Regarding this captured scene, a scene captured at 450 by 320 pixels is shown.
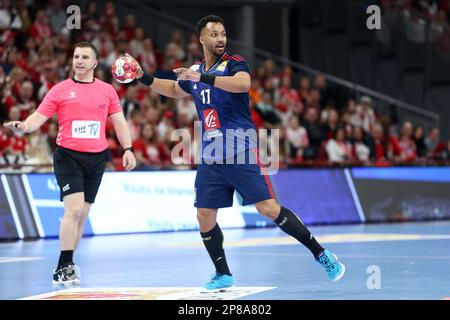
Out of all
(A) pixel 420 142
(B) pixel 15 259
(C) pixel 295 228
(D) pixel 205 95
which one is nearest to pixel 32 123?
(D) pixel 205 95

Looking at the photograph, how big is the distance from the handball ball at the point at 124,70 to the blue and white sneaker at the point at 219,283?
2.18 meters

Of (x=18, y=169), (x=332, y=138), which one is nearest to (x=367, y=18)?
(x=332, y=138)

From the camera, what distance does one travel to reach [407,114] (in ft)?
93.5

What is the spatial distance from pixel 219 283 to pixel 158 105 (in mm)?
13236

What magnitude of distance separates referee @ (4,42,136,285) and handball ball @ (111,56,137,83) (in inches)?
48.8

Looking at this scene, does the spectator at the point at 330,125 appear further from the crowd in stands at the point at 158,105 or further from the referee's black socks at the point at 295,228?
the referee's black socks at the point at 295,228

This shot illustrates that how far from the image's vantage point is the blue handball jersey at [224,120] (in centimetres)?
981

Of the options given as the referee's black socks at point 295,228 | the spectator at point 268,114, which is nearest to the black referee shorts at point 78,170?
the referee's black socks at point 295,228

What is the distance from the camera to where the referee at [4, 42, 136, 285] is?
1099 centimetres

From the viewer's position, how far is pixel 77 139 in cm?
1116

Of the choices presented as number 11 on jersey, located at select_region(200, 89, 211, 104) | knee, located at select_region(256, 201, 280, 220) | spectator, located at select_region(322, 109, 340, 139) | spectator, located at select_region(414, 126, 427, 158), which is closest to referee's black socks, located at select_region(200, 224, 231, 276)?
knee, located at select_region(256, 201, 280, 220)

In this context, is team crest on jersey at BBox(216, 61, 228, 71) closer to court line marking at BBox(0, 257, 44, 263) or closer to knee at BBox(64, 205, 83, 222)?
knee at BBox(64, 205, 83, 222)

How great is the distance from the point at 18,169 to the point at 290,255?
6491 millimetres

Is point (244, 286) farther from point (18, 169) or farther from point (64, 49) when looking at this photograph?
point (64, 49)
